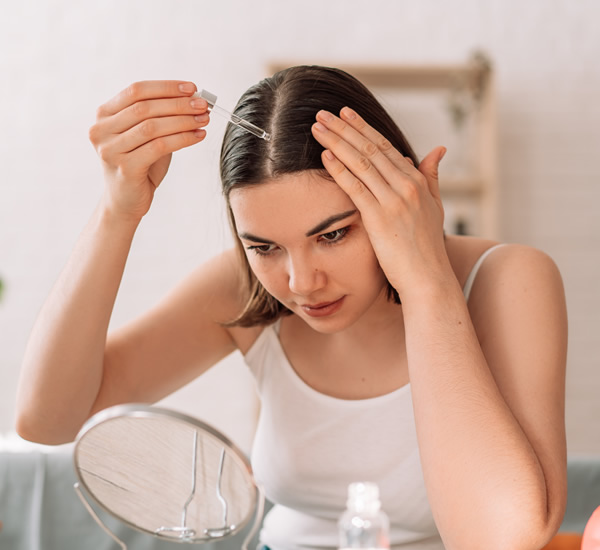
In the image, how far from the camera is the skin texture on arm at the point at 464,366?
94 centimetres

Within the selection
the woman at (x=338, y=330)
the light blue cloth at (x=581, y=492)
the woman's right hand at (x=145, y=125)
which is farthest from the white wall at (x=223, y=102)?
the woman's right hand at (x=145, y=125)

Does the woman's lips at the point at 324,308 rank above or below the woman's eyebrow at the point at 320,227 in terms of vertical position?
A: below

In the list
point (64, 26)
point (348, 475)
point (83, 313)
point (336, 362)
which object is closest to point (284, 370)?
point (336, 362)

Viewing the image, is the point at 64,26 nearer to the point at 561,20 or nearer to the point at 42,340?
the point at 561,20

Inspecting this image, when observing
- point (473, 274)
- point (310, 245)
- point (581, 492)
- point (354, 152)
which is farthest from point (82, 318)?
point (581, 492)

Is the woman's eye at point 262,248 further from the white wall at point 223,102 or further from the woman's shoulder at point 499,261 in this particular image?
the white wall at point 223,102

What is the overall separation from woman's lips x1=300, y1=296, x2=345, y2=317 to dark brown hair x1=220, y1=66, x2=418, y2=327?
0.20 m

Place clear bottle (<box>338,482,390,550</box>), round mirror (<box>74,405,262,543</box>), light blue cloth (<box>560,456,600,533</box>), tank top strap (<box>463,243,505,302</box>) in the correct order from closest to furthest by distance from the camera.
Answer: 1. clear bottle (<box>338,482,390,550</box>)
2. round mirror (<box>74,405,262,543</box>)
3. tank top strap (<box>463,243,505,302</box>)
4. light blue cloth (<box>560,456,600,533</box>)

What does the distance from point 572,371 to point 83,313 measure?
267 centimetres

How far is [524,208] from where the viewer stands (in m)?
3.34

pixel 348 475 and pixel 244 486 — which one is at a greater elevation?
pixel 244 486

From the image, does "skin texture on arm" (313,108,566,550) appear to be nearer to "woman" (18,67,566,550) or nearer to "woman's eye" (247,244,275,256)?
"woman" (18,67,566,550)

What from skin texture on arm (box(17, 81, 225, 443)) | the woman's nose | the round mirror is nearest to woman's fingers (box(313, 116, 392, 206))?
the woman's nose

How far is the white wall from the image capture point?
3.28 meters
